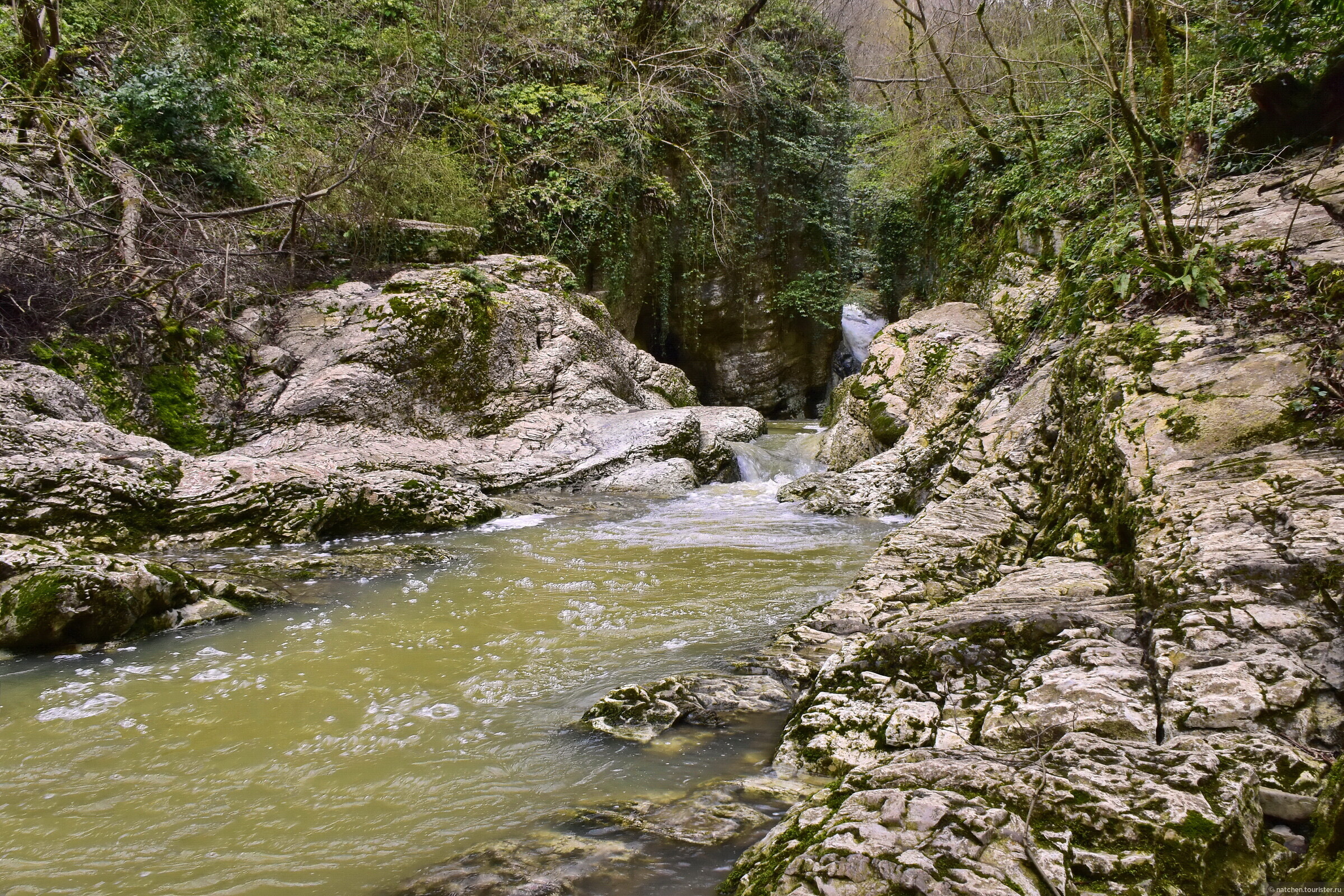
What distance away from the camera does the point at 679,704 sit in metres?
3.20

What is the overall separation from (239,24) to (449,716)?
40.5 feet

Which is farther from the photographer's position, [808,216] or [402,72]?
[808,216]

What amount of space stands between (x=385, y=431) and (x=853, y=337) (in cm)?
1437

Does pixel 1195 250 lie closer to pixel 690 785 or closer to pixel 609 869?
pixel 690 785

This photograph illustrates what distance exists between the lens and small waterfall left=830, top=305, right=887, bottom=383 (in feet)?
65.5

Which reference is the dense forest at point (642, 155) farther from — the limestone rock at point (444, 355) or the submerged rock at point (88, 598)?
the submerged rock at point (88, 598)

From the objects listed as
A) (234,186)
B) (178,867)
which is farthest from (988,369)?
(234,186)

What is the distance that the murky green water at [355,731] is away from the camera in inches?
90.0

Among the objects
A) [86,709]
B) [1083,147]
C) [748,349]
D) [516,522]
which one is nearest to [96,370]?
[516,522]

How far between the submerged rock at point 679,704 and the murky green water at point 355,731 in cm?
14

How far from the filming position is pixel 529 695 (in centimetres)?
352

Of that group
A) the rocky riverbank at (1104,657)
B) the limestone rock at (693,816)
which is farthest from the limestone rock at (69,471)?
the limestone rock at (693,816)

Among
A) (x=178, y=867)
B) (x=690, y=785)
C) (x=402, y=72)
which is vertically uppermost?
(x=402, y=72)

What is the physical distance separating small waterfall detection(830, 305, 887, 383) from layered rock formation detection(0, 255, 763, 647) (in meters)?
7.31
